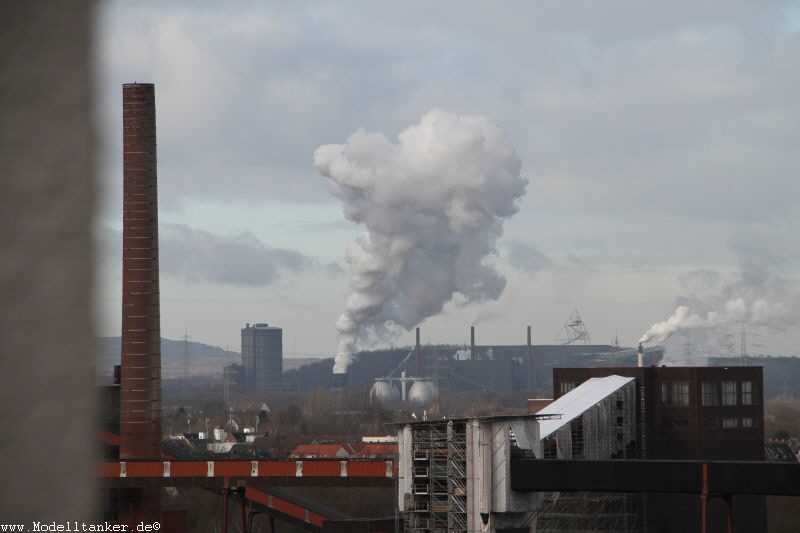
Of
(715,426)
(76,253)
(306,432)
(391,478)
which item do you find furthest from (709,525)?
(306,432)

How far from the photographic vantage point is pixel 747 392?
56.2 m

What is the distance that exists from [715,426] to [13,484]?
55204mm

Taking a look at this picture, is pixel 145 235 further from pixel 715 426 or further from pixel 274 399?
pixel 274 399

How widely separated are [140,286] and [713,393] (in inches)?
1045

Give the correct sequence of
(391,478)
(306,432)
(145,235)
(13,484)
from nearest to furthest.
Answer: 1. (13,484)
2. (391,478)
3. (145,235)
4. (306,432)

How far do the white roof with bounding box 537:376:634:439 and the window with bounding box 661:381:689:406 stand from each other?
90.0 inches

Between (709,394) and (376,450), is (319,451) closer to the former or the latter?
(376,450)

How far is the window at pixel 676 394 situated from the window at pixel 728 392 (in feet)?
8.41

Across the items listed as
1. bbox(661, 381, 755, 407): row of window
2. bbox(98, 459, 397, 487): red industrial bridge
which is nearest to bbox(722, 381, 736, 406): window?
bbox(661, 381, 755, 407): row of window

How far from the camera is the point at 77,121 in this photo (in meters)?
1.38

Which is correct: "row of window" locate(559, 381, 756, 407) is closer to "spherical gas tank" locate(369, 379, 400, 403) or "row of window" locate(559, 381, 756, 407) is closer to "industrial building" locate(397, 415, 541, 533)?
"industrial building" locate(397, 415, 541, 533)

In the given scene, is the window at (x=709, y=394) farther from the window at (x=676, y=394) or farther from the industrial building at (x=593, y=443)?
the industrial building at (x=593, y=443)

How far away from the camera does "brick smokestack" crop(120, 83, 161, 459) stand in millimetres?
43062

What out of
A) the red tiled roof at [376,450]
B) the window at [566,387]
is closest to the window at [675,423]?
the window at [566,387]
